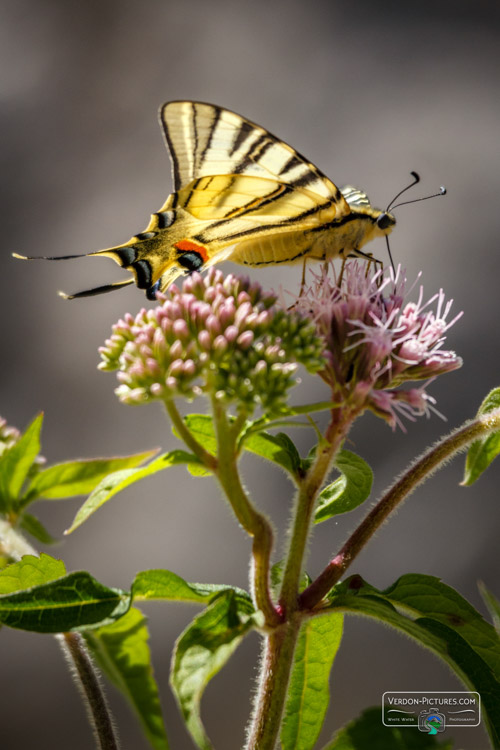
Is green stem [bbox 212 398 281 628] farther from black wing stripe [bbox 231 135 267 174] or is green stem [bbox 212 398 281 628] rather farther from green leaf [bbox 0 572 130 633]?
black wing stripe [bbox 231 135 267 174]

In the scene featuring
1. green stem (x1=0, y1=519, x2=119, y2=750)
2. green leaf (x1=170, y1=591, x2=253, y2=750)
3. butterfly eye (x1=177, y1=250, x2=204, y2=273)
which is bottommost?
green stem (x1=0, y1=519, x2=119, y2=750)

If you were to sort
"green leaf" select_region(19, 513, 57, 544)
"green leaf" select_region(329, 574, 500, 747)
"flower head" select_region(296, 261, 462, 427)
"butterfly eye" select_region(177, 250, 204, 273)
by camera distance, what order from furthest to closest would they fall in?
1. "butterfly eye" select_region(177, 250, 204, 273)
2. "green leaf" select_region(19, 513, 57, 544)
3. "flower head" select_region(296, 261, 462, 427)
4. "green leaf" select_region(329, 574, 500, 747)

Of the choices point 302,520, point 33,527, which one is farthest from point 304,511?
point 33,527

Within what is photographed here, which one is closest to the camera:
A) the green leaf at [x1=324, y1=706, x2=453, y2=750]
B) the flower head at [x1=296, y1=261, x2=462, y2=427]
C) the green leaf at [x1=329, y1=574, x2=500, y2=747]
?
the green leaf at [x1=324, y1=706, x2=453, y2=750]

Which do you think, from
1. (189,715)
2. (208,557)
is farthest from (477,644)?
(208,557)

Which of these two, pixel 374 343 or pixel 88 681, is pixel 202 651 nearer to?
pixel 88 681

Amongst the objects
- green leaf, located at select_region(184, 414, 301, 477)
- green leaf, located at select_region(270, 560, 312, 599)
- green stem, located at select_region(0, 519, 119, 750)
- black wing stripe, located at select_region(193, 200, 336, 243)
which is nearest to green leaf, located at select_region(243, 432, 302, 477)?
green leaf, located at select_region(184, 414, 301, 477)
